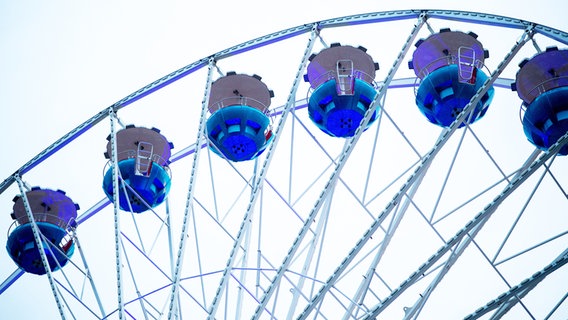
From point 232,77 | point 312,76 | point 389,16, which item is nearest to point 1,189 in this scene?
point 232,77

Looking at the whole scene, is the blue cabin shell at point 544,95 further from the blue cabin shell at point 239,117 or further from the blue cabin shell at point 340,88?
the blue cabin shell at point 239,117

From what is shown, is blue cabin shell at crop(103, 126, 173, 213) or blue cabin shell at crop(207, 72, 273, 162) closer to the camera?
blue cabin shell at crop(207, 72, 273, 162)

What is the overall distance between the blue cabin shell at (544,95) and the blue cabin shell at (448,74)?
0.75 metres

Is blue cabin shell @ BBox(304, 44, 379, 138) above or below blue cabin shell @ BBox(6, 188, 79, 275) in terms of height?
below

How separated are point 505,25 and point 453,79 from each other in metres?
1.37

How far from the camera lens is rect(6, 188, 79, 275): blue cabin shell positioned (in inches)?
681

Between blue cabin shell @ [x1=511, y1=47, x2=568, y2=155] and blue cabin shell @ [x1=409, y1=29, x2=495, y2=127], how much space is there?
0.75 meters

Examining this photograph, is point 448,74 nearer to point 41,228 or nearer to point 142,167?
point 142,167

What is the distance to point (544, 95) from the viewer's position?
45.4 ft

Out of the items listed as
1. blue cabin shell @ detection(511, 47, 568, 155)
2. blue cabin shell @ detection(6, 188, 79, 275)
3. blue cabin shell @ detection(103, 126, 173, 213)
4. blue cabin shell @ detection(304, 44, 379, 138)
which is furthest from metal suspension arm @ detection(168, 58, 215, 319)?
blue cabin shell @ detection(511, 47, 568, 155)

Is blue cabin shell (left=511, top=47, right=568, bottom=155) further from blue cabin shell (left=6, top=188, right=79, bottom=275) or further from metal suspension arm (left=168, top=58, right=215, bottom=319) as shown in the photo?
blue cabin shell (left=6, top=188, right=79, bottom=275)

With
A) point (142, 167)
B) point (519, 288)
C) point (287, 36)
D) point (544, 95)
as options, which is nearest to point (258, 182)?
point (287, 36)

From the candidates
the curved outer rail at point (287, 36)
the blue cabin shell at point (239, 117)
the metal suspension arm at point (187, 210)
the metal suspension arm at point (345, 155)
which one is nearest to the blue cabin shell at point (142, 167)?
the curved outer rail at point (287, 36)

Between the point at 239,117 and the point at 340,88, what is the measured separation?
2285 mm
